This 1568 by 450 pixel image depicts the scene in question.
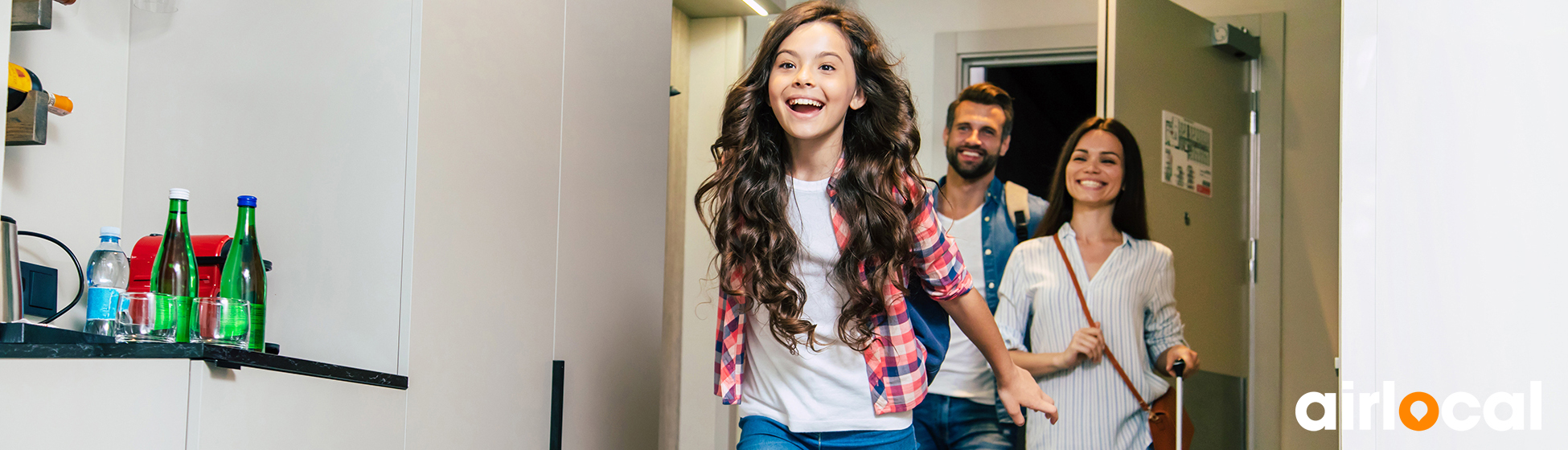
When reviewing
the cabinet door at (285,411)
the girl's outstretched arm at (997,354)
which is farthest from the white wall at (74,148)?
the girl's outstretched arm at (997,354)

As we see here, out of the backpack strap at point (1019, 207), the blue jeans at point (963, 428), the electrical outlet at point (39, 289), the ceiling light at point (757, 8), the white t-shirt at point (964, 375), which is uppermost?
the ceiling light at point (757, 8)

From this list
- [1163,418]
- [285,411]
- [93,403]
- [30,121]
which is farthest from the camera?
[1163,418]

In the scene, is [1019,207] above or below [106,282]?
above

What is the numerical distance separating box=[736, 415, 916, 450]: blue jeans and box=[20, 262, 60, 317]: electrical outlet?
97 centimetres

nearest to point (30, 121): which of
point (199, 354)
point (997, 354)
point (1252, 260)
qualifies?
point (199, 354)

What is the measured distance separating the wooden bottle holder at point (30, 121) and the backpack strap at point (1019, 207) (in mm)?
1986

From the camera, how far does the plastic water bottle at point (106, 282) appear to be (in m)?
1.27

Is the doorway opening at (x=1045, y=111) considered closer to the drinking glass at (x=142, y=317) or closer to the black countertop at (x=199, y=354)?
the black countertop at (x=199, y=354)

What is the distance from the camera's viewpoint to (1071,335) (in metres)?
2.57

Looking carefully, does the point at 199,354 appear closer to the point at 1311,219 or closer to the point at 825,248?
the point at 825,248

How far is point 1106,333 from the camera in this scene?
2.56m

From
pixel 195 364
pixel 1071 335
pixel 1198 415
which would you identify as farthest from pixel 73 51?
pixel 1198 415

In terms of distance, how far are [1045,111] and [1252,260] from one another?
0.63m

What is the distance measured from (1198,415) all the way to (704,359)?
133 centimetres
